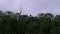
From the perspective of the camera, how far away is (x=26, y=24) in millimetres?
13484

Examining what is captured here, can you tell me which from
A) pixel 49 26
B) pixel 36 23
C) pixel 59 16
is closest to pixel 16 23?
pixel 36 23

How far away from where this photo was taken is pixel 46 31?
44.4 feet

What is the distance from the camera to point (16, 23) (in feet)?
44.3

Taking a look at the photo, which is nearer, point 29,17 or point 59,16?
point 29,17

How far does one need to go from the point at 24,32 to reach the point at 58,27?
242cm

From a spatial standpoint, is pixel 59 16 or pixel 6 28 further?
pixel 59 16

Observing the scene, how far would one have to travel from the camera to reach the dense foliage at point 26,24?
1309 centimetres

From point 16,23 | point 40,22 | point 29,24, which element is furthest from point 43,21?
point 16,23

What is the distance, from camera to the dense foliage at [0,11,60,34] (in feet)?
42.9

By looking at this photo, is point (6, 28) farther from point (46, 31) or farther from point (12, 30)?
point (46, 31)

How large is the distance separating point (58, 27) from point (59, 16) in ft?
4.60

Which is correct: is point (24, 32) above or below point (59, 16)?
below

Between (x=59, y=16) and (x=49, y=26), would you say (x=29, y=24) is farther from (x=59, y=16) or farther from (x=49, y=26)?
(x=59, y=16)

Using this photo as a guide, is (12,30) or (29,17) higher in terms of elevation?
(29,17)
